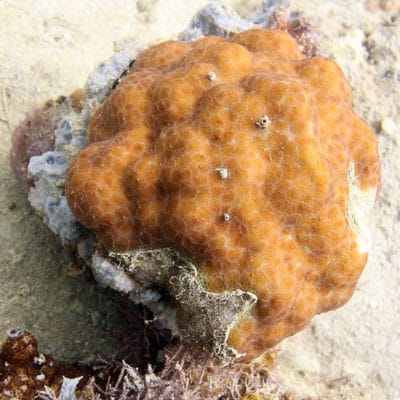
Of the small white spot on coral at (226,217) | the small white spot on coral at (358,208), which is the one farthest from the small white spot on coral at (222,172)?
the small white spot on coral at (358,208)

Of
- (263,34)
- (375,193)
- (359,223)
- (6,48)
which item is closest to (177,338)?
(359,223)

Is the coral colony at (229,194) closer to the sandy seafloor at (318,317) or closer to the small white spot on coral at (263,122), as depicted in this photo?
the small white spot on coral at (263,122)

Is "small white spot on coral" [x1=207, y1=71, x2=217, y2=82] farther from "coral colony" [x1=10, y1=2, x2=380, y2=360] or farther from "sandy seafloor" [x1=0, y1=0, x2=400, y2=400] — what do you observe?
"sandy seafloor" [x1=0, y1=0, x2=400, y2=400]

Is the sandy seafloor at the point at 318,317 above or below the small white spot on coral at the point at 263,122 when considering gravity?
below

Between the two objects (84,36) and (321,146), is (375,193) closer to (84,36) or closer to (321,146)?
(321,146)

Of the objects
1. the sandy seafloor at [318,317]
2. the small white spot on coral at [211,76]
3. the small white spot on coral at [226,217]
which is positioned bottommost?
the sandy seafloor at [318,317]

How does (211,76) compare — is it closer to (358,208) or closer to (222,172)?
(222,172)

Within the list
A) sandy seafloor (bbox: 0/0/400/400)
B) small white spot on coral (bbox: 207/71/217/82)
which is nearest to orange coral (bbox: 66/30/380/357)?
small white spot on coral (bbox: 207/71/217/82)
